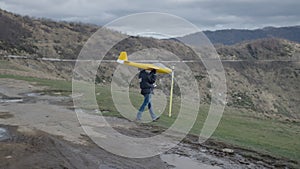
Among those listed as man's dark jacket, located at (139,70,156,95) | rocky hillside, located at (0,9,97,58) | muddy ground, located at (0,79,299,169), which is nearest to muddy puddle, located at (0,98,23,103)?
muddy ground, located at (0,79,299,169)

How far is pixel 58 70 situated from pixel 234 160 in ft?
128

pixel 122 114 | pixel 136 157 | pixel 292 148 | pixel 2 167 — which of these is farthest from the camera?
pixel 122 114

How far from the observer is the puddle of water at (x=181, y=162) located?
924 centimetres

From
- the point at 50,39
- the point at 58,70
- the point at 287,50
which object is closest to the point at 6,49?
the point at 58,70

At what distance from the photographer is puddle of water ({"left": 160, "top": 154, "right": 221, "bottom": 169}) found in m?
9.24

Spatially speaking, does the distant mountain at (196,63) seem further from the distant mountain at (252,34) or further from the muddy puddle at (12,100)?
the distant mountain at (252,34)

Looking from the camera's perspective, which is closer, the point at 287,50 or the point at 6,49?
the point at 6,49

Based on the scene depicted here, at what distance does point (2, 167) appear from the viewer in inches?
298

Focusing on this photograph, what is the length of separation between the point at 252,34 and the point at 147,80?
158 m

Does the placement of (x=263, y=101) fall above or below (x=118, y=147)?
below

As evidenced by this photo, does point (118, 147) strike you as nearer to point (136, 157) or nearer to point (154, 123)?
point (136, 157)

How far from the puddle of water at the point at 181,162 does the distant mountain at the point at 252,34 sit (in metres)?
143

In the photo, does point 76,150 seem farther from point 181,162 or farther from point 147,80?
point 147,80

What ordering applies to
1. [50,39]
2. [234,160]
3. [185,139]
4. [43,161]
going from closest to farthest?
[43,161]
[234,160]
[185,139]
[50,39]
